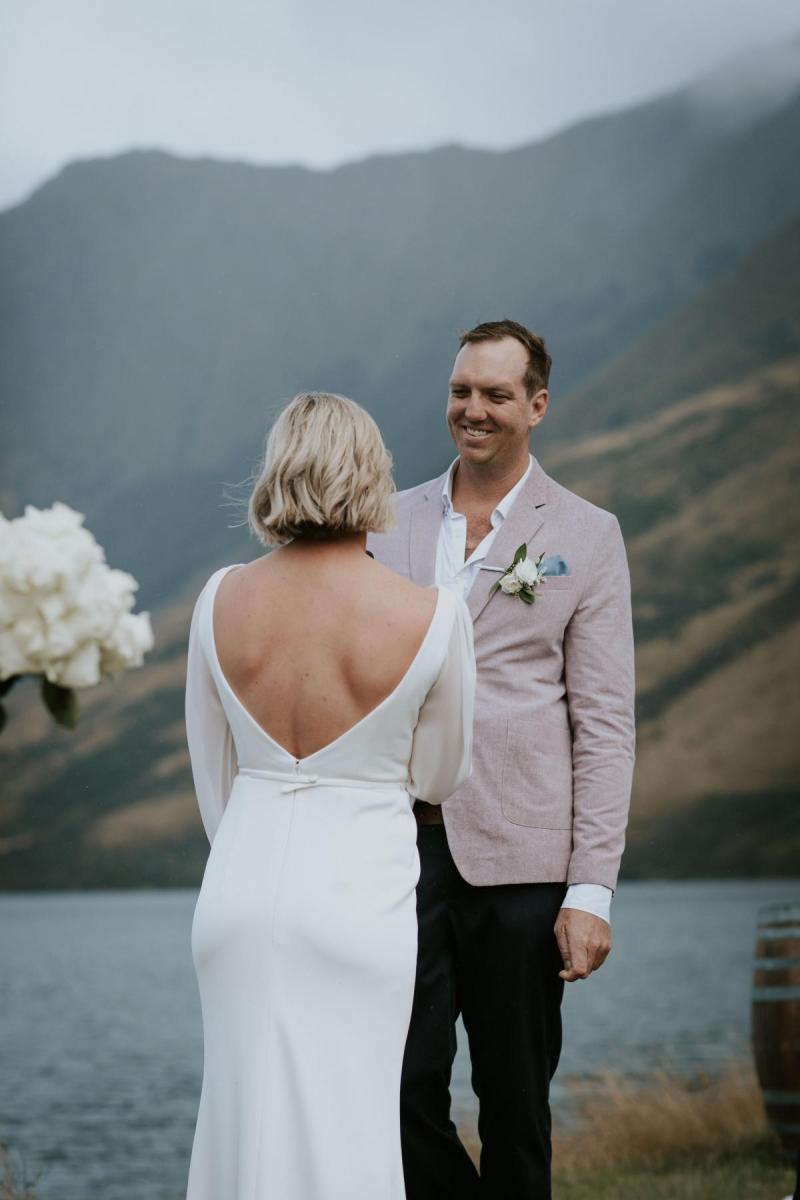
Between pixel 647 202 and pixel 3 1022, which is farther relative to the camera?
pixel 647 202

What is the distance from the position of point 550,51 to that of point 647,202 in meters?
7.06

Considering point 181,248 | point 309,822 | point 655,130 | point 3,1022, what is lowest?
point 3,1022

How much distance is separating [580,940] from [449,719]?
1.87ft

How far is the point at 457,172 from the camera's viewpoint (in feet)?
107

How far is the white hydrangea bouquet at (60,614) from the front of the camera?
62.2 inches

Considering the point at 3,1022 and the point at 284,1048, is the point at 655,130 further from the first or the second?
the point at 284,1048

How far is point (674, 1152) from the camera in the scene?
18.1 feet

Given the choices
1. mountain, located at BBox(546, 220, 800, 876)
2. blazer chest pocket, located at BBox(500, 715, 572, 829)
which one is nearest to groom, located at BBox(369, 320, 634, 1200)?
blazer chest pocket, located at BBox(500, 715, 572, 829)

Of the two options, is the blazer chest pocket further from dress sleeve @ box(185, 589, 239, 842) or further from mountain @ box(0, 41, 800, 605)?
mountain @ box(0, 41, 800, 605)

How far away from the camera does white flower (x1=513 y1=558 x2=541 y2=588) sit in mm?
2723

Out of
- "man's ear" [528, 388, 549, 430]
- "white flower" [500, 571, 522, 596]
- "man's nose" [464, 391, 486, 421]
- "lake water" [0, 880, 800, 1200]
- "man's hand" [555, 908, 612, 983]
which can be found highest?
"man's ear" [528, 388, 549, 430]

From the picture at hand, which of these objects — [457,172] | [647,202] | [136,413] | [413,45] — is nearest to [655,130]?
[647,202]

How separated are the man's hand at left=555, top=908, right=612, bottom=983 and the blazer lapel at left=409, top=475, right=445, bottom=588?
0.61 m

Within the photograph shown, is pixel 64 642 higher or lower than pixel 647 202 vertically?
lower
